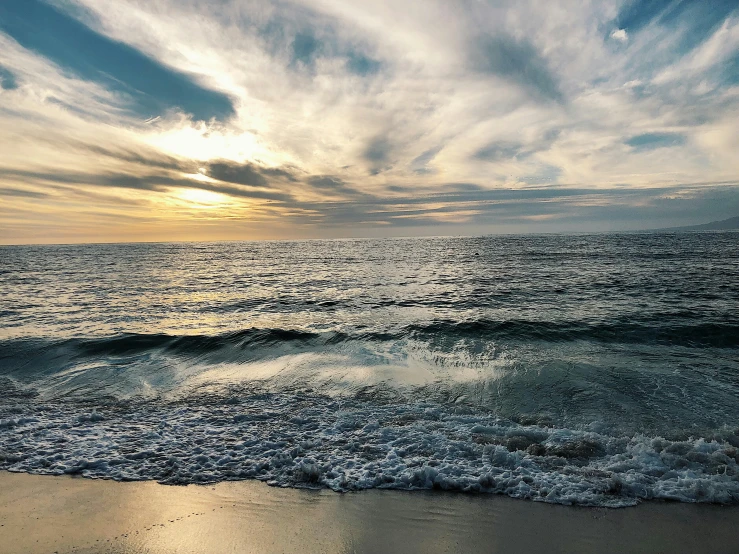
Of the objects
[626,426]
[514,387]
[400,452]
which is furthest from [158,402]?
[626,426]

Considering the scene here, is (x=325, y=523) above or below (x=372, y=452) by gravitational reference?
above

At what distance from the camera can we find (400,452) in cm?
711

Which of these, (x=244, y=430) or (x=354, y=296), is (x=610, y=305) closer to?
(x=354, y=296)

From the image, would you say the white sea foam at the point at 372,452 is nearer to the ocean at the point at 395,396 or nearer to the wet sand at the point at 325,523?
the ocean at the point at 395,396

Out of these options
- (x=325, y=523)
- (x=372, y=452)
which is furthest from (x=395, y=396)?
(x=325, y=523)

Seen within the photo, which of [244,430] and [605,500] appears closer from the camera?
[605,500]

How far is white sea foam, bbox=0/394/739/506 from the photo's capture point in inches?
238

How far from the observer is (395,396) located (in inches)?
393

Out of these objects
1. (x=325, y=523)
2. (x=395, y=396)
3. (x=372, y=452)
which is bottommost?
(x=395, y=396)

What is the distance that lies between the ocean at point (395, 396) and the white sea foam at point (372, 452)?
38 mm

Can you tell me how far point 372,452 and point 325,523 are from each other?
2.06m

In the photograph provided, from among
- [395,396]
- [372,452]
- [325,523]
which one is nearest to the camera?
[325,523]

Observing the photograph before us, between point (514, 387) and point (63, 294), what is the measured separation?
3269 cm

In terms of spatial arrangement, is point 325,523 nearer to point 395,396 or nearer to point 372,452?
point 372,452
